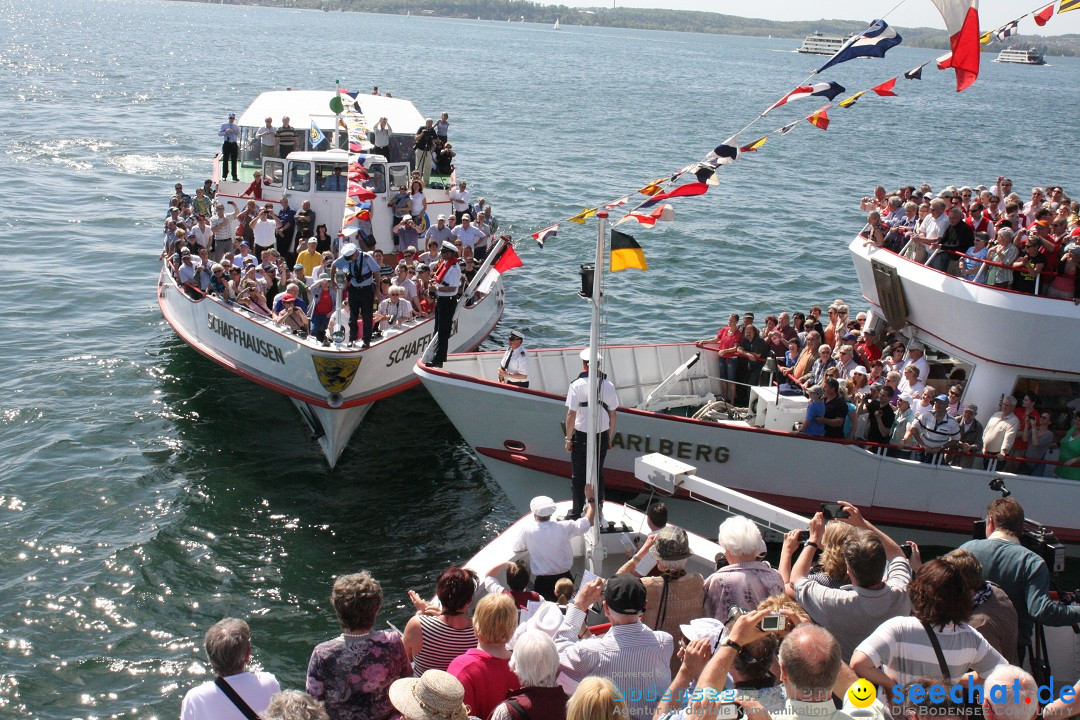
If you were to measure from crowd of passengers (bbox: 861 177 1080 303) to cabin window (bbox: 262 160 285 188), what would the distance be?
11295 millimetres

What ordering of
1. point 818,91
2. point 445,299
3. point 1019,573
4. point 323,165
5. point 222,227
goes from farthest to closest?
point 323,165, point 222,227, point 445,299, point 818,91, point 1019,573

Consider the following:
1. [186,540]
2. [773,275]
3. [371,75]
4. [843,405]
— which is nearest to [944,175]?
[773,275]

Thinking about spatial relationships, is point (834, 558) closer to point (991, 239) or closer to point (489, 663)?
point (489, 663)

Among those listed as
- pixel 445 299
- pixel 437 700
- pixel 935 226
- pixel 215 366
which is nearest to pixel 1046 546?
pixel 437 700

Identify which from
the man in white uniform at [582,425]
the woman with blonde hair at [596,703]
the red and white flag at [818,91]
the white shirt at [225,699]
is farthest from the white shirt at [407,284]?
the woman with blonde hair at [596,703]

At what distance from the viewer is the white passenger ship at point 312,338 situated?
14211mm

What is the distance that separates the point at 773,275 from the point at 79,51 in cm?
7573

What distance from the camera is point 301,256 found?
54.1 ft

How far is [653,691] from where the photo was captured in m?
5.51

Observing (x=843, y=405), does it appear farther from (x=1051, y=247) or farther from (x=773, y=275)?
(x=773, y=275)

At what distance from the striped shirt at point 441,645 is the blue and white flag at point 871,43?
5.70 m

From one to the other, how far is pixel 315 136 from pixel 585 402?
11.6m

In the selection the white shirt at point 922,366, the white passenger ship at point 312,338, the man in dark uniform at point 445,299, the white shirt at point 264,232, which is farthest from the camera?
the white shirt at point 264,232

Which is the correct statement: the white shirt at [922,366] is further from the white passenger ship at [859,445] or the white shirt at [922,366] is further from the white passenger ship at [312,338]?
the white passenger ship at [312,338]
